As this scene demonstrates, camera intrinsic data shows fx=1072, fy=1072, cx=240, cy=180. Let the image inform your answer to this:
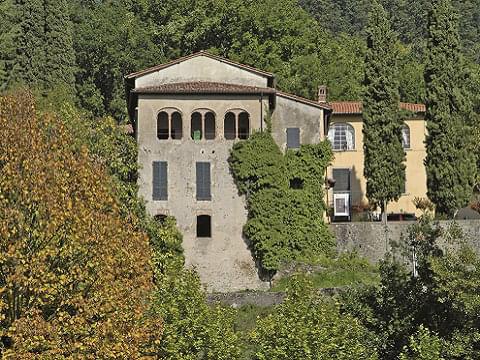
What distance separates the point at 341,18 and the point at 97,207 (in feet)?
345

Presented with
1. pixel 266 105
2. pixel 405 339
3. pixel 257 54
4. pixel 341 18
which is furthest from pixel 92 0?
pixel 405 339

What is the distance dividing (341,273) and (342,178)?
17.6 metres

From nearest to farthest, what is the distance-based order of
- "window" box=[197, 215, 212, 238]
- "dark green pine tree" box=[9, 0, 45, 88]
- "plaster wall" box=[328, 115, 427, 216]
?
"window" box=[197, 215, 212, 238] < "plaster wall" box=[328, 115, 427, 216] < "dark green pine tree" box=[9, 0, 45, 88]

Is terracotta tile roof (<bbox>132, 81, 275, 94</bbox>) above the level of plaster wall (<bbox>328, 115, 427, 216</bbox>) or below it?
above

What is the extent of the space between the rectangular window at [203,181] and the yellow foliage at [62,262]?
739 inches

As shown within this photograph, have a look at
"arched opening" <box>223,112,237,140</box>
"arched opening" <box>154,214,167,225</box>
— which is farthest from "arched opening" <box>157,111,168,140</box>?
"arched opening" <box>154,214,167,225</box>

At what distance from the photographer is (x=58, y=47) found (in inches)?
3063

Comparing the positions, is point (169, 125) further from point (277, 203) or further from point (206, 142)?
point (277, 203)

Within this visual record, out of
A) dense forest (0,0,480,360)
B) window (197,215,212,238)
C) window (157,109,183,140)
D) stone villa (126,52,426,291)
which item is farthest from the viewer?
window (157,109,183,140)

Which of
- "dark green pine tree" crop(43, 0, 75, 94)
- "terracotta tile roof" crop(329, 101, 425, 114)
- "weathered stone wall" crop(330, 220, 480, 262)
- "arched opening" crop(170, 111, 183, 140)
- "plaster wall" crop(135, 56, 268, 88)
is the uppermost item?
"dark green pine tree" crop(43, 0, 75, 94)

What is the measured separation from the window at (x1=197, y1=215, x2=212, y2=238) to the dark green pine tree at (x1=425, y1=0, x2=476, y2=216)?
1130cm

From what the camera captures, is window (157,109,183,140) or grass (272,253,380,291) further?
window (157,109,183,140)

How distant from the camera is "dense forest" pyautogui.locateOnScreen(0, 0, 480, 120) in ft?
248

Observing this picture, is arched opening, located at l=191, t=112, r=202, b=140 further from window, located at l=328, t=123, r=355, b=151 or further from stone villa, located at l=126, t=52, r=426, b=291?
window, located at l=328, t=123, r=355, b=151
